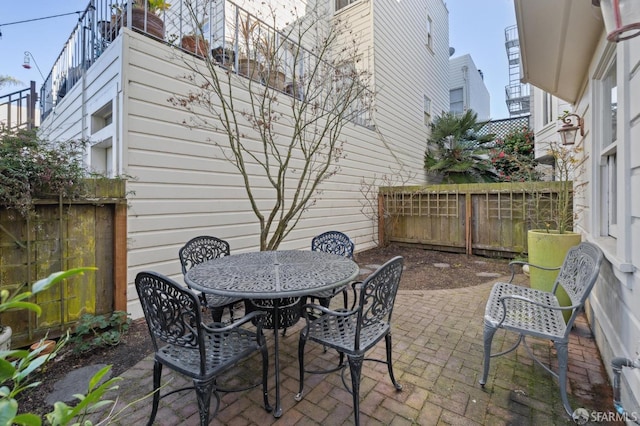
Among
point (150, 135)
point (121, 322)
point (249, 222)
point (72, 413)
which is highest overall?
point (150, 135)

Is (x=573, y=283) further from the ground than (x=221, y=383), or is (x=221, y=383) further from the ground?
(x=573, y=283)

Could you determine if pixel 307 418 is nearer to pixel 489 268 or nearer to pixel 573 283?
pixel 573 283

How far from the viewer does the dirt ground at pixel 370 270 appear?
7.25 ft

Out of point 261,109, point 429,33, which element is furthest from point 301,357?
point 429,33

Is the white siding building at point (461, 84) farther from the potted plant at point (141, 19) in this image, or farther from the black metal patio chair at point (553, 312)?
the potted plant at point (141, 19)

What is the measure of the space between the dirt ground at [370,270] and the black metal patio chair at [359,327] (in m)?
1.62

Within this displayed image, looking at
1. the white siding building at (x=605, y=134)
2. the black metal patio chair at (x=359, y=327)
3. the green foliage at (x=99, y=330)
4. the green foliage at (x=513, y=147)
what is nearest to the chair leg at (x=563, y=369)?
the white siding building at (x=605, y=134)

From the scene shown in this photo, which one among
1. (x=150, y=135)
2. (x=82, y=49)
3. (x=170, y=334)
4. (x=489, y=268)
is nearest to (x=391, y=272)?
(x=170, y=334)

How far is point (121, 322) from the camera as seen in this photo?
9.73ft

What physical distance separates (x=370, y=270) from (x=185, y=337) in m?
4.08

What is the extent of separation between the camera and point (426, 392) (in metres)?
2.06

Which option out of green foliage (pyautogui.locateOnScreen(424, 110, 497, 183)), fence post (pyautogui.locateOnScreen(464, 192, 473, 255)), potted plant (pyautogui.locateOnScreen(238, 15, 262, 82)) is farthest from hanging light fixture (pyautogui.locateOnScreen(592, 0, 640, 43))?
green foliage (pyautogui.locateOnScreen(424, 110, 497, 183))

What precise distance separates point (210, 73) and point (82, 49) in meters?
2.06

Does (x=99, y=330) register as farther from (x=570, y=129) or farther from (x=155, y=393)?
(x=570, y=129)
